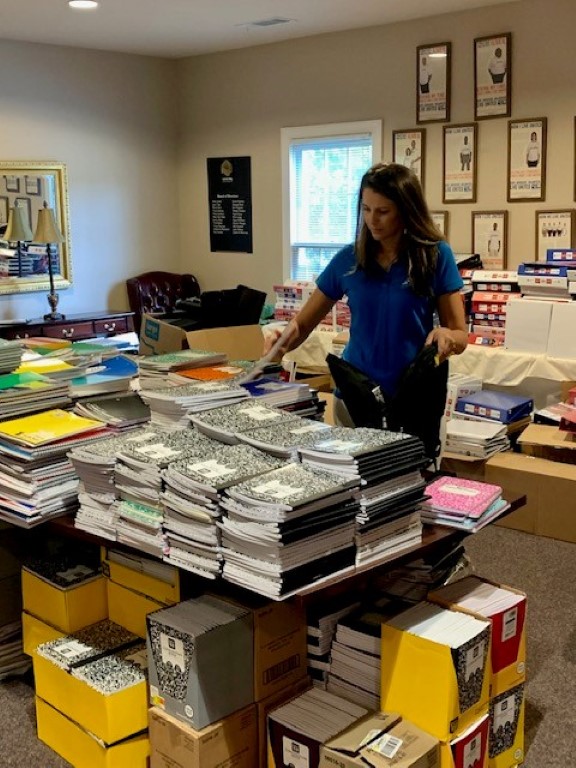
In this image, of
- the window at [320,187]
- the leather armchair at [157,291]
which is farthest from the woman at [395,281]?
the leather armchair at [157,291]

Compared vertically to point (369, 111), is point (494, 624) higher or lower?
lower

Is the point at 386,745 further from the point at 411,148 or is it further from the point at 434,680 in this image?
the point at 411,148

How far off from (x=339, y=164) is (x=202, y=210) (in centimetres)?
151

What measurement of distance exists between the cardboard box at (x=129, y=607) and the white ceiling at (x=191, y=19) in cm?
398

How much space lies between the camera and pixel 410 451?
207cm

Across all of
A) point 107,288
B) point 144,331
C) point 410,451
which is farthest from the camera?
point 107,288

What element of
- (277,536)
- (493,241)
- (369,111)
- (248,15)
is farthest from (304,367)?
(277,536)

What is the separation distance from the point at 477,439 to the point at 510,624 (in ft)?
6.87

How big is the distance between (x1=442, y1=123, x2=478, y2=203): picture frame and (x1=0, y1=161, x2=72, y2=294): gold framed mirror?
2824 mm

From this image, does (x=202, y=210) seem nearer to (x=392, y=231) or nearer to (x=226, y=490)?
(x=392, y=231)

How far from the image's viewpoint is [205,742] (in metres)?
2.02

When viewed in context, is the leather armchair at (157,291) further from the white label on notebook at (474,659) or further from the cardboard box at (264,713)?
the white label on notebook at (474,659)

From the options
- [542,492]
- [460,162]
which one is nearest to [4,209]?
[460,162]

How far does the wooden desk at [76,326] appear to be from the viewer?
242 inches
